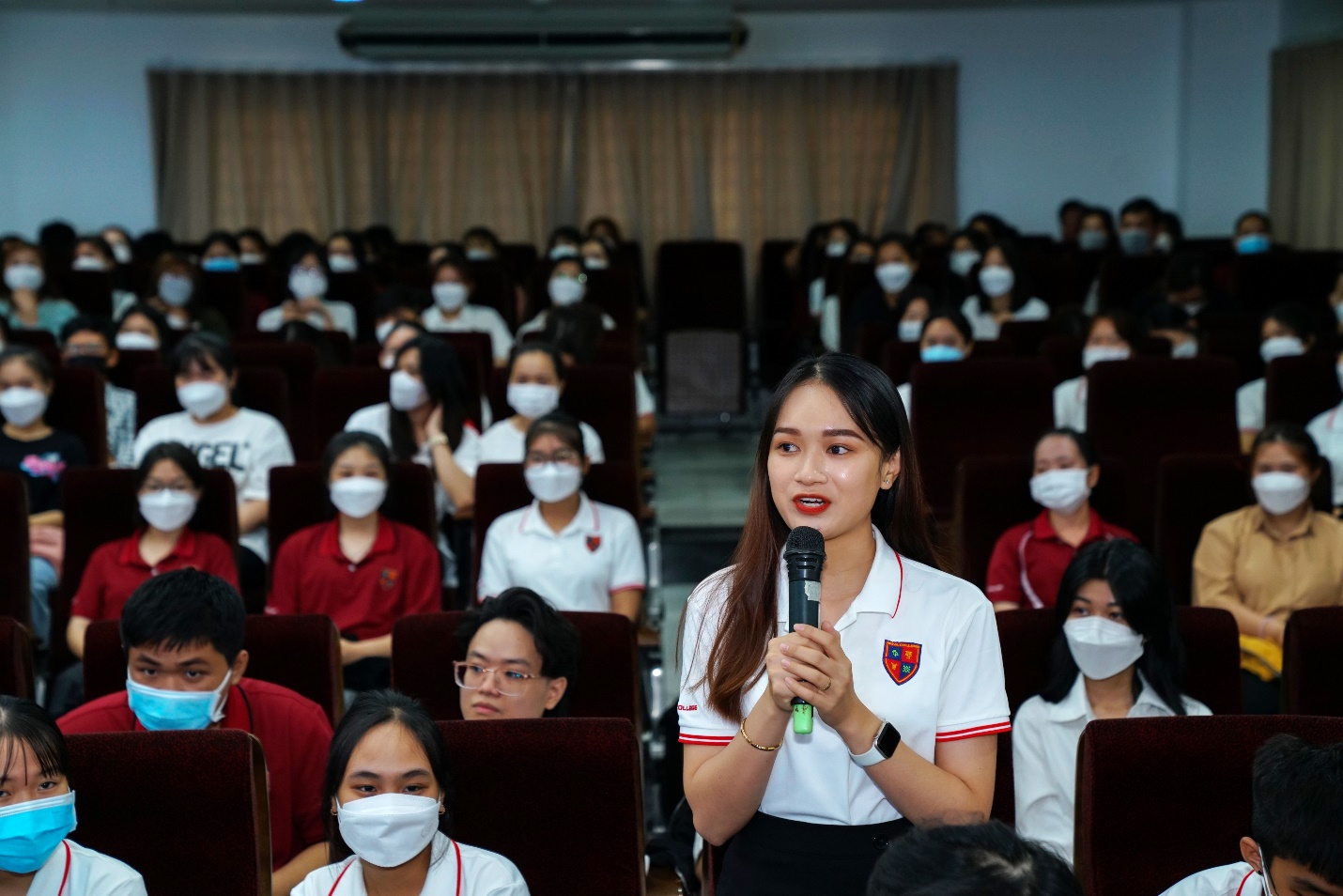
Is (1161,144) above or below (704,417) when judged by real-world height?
above

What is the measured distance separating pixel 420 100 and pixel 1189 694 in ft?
33.1

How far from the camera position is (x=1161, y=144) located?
1180 cm

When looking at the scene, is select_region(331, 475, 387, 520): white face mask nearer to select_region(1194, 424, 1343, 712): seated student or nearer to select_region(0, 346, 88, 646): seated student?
select_region(0, 346, 88, 646): seated student

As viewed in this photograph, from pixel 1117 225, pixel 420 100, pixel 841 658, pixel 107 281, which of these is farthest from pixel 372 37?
pixel 841 658

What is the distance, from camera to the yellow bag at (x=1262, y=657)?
3.70 metres

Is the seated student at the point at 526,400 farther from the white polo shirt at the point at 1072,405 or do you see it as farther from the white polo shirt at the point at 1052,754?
the white polo shirt at the point at 1052,754

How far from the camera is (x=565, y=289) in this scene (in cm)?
772

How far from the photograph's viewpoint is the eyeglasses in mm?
2961

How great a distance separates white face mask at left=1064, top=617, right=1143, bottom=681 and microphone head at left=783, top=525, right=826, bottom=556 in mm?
1457

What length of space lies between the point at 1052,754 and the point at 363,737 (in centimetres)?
137

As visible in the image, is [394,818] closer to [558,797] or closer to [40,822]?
[558,797]

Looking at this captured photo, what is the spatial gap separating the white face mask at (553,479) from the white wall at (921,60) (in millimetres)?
8385

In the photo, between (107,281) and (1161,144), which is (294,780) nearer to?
(107,281)

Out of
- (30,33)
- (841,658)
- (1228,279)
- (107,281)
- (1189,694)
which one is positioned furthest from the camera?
(30,33)
